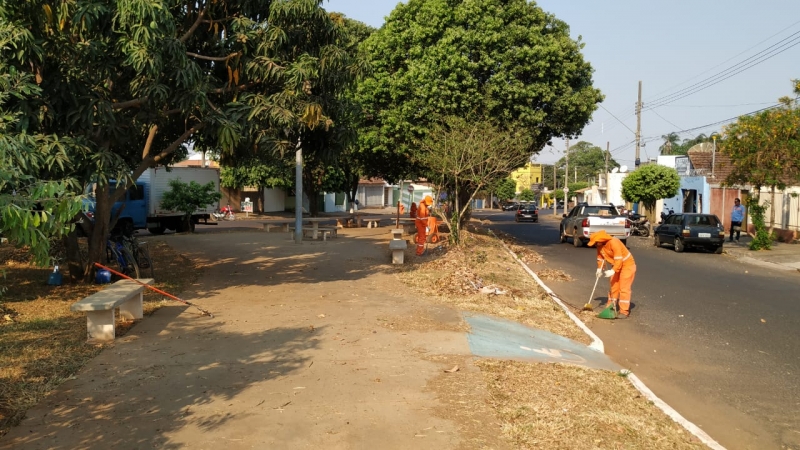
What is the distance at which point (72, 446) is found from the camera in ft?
15.5

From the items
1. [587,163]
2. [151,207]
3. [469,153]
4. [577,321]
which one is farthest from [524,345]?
[587,163]

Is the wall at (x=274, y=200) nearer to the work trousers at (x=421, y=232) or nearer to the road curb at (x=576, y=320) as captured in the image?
the work trousers at (x=421, y=232)

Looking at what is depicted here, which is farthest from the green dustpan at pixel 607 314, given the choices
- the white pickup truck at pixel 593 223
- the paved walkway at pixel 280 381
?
the white pickup truck at pixel 593 223

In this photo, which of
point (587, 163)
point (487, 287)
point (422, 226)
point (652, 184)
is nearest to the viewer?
point (487, 287)

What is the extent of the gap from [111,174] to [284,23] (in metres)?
3.89

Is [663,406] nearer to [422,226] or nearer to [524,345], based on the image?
[524,345]

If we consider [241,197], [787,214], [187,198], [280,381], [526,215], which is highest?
[241,197]

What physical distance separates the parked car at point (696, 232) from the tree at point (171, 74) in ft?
48.5

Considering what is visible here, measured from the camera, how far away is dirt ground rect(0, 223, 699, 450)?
502cm

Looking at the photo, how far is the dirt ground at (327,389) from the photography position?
5023 millimetres

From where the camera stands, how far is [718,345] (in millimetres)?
9031

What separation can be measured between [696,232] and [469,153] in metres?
8.81

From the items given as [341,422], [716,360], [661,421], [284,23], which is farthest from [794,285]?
[341,422]

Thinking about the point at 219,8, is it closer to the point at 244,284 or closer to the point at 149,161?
the point at 149,161
